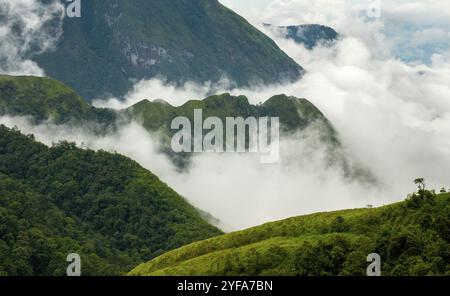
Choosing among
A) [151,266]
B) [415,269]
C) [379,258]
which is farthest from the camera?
[151,266]

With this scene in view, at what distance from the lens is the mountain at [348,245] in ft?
344

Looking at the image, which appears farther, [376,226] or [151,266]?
[151,266]

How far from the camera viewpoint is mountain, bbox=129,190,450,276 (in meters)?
105

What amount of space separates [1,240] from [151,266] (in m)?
59.7

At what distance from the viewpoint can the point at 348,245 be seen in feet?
372

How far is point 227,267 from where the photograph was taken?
4751 inches

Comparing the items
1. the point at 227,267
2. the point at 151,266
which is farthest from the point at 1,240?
the point at 227,267
